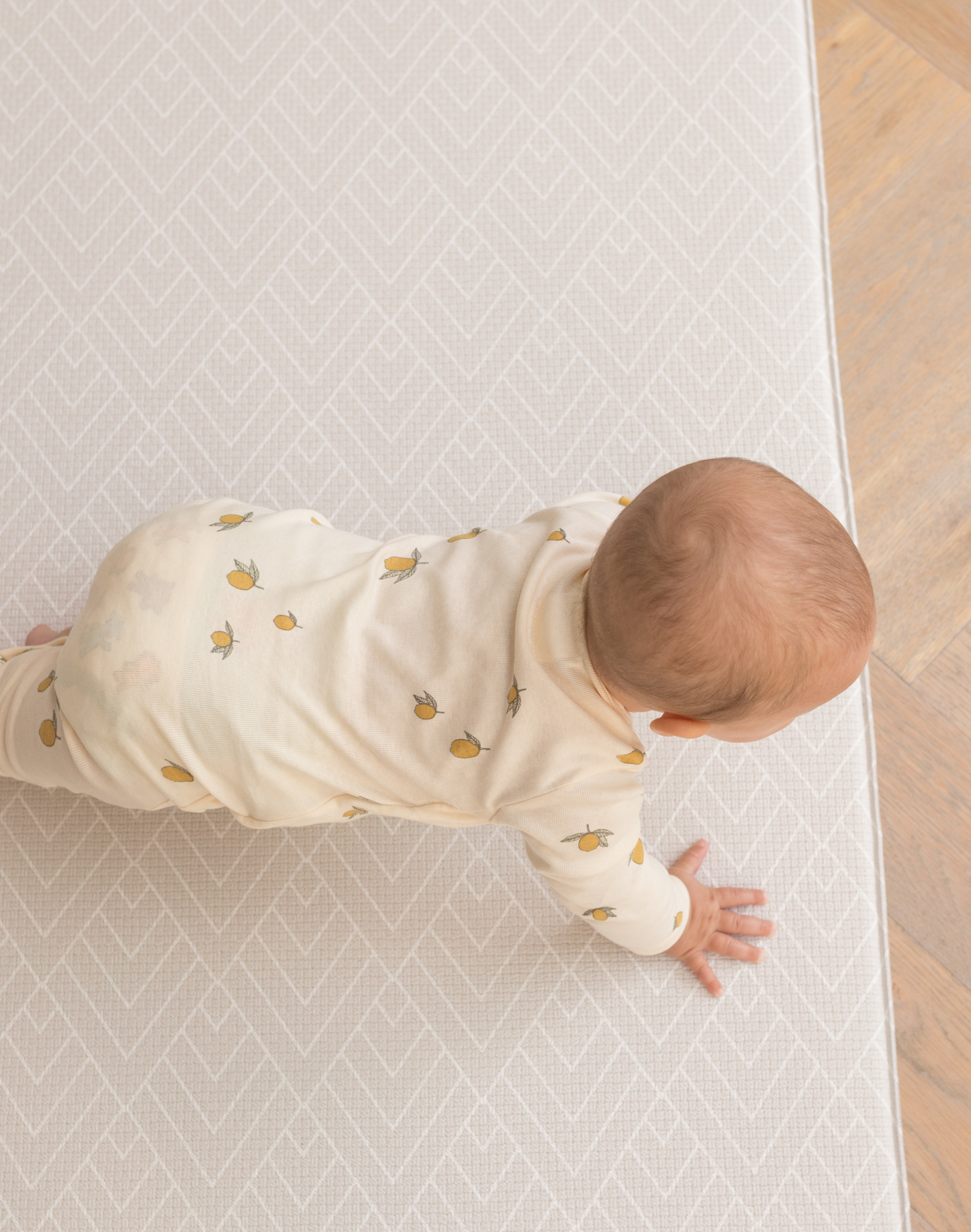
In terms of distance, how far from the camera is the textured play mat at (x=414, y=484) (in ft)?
2.37

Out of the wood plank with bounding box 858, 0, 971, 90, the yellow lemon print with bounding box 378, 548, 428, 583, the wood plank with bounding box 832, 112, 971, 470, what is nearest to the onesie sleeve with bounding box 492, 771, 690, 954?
the yellow lemon print with bounding box 378, 548, 428, 583

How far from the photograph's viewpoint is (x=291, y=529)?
63 cm

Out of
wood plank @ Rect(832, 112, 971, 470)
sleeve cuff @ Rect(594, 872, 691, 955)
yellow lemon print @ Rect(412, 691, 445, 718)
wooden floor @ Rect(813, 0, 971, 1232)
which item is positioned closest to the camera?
yellow lemon print @ Rect(412, 691, 445, 718)

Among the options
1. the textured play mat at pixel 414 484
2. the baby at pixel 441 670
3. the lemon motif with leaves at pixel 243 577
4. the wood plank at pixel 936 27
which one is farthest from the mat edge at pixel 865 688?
the lemon motif with leaves at pixel 243 577

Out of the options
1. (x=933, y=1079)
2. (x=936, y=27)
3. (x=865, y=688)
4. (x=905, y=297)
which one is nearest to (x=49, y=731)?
(x=865, y=688)

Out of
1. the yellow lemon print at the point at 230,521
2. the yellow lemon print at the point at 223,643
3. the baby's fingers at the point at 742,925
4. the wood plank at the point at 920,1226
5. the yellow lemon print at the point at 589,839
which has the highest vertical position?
the yellow lemon print at the point at 589,839

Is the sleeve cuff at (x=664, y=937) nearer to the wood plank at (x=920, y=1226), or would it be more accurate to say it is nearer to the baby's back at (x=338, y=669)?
the baby's back at (x=338, y=669)

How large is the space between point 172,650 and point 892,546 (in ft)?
2.08

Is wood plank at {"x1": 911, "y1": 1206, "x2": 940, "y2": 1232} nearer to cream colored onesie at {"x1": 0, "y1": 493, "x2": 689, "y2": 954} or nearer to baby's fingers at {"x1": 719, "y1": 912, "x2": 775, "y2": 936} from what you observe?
baby's fingers at {"x1": 719, "y1": 912, "x2": 775, "y2": 936}

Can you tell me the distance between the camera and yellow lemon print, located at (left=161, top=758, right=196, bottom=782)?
61 centimetres

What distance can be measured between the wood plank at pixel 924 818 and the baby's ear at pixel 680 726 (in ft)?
1.27

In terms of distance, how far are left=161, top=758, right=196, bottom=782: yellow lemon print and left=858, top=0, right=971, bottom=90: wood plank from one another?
3.21 feet

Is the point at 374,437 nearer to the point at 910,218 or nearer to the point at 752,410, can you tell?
the point at 752,410

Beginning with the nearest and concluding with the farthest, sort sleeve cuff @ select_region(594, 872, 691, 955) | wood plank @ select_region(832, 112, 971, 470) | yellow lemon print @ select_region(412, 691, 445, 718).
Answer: yellow lemon print @ select_region(412, 691, 445, 718) → sleeve cuff @ select_region(594, 872, 691, 955) → wood plank @ select_region(832, 112, 971, 470)
